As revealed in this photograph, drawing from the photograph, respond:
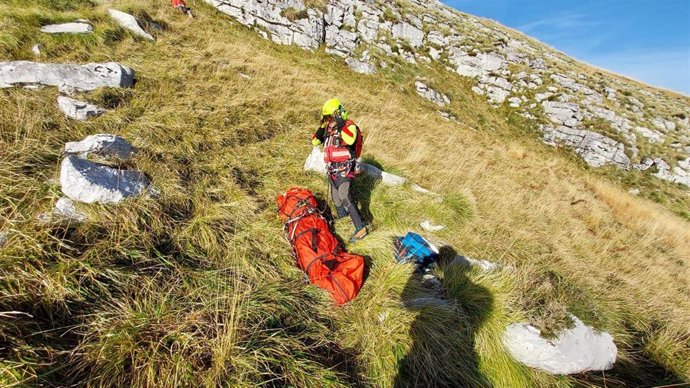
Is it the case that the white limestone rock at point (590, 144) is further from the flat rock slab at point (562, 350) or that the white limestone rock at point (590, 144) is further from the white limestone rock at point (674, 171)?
the flat rock slab at point (562, 350)

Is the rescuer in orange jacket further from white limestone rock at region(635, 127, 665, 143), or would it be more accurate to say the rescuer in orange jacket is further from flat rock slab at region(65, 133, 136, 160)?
white limestone rock at region(635, 127, 665, 143)

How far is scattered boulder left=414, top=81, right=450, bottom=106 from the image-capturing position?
1795 centimetres

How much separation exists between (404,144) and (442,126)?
5.84 metres

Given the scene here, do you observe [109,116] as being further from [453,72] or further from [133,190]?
[453,72]

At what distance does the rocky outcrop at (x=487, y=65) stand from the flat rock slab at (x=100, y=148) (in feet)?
46.5

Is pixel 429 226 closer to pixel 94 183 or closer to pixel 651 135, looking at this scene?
pixel 94 183

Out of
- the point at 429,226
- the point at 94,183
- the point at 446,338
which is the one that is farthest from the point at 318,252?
the point at 94,183

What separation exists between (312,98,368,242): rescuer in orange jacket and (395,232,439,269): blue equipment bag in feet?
2.22

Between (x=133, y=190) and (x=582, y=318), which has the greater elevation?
(x=582, y=318)

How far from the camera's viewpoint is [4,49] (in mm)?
6469

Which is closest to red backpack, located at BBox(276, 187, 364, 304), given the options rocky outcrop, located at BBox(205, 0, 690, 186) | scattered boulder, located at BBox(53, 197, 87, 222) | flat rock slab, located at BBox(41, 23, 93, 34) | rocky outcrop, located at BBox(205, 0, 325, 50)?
scattered boulder, located at BBox(53, 197, 87, 222)

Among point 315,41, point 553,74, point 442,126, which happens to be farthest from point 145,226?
point 553,74

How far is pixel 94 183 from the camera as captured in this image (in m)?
3.66

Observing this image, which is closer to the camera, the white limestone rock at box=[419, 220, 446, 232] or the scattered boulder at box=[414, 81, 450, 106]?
the white limestone rock at box=[419, 220, 446, 232]
